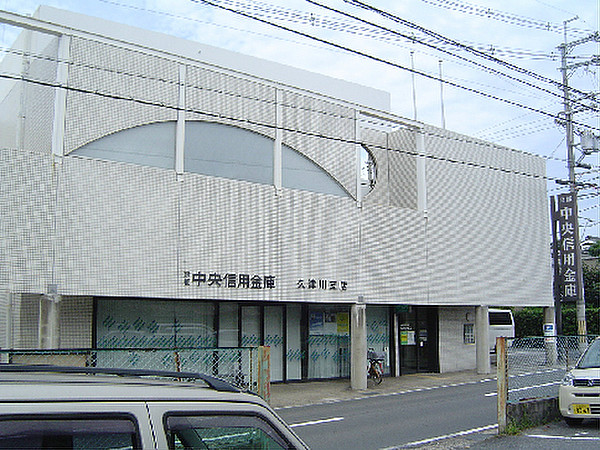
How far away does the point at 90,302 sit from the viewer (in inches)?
635

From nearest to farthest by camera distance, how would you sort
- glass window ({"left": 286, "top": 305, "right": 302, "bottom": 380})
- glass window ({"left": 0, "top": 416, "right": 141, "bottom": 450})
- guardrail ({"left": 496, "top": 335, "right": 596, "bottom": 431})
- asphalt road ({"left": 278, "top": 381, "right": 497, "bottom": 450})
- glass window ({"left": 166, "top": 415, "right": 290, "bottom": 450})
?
glass window ({"left": 0, "top": 416, "right": 141, "bottom": 450}) → glass window ({"left": 166, "top": 415, "right": 290, "bottom": 450}) → guardrail ({"left": 496, "top": 335, "right": 596, "bottom": 431}) → asphalt road ({"left": 278, "top": 381, "right": 497, "bottom": 450}) → glass window ({"left": 286, "top": 305, "right": 302, "bottom": 380})

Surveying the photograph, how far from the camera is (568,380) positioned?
449 inches

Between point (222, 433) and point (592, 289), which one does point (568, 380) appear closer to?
point (222, 433)

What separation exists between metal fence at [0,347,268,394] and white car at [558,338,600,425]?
6.29 metres

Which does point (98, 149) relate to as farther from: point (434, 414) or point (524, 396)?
point (524, 396)

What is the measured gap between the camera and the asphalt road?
1130 centimetres

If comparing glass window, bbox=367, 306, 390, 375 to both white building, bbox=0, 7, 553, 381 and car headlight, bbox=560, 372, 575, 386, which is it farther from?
car headlight, bbox=560, 372, 575, 386

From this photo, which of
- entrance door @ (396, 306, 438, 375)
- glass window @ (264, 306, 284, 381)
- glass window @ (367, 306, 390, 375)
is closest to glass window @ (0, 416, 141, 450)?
glass window @ (264, 306, 284, 381)

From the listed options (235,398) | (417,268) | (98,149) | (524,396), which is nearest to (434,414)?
(524,396)

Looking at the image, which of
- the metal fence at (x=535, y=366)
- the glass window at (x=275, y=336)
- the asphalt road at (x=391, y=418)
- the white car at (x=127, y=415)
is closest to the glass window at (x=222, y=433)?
the white car at (x=127, y=415)

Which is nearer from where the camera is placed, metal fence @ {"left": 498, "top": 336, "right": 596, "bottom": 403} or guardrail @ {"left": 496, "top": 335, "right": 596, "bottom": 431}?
guardrail @ {"left": 496, "top": 335, "right": 596, "bottom": 431}

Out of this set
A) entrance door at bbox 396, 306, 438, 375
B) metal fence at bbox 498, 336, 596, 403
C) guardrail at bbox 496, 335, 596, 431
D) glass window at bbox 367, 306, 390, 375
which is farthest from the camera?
entrance door at bbox 396, 306, 438, 375

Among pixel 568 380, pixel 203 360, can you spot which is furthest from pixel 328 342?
pixel 203 360

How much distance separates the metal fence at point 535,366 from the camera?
37.6ft
